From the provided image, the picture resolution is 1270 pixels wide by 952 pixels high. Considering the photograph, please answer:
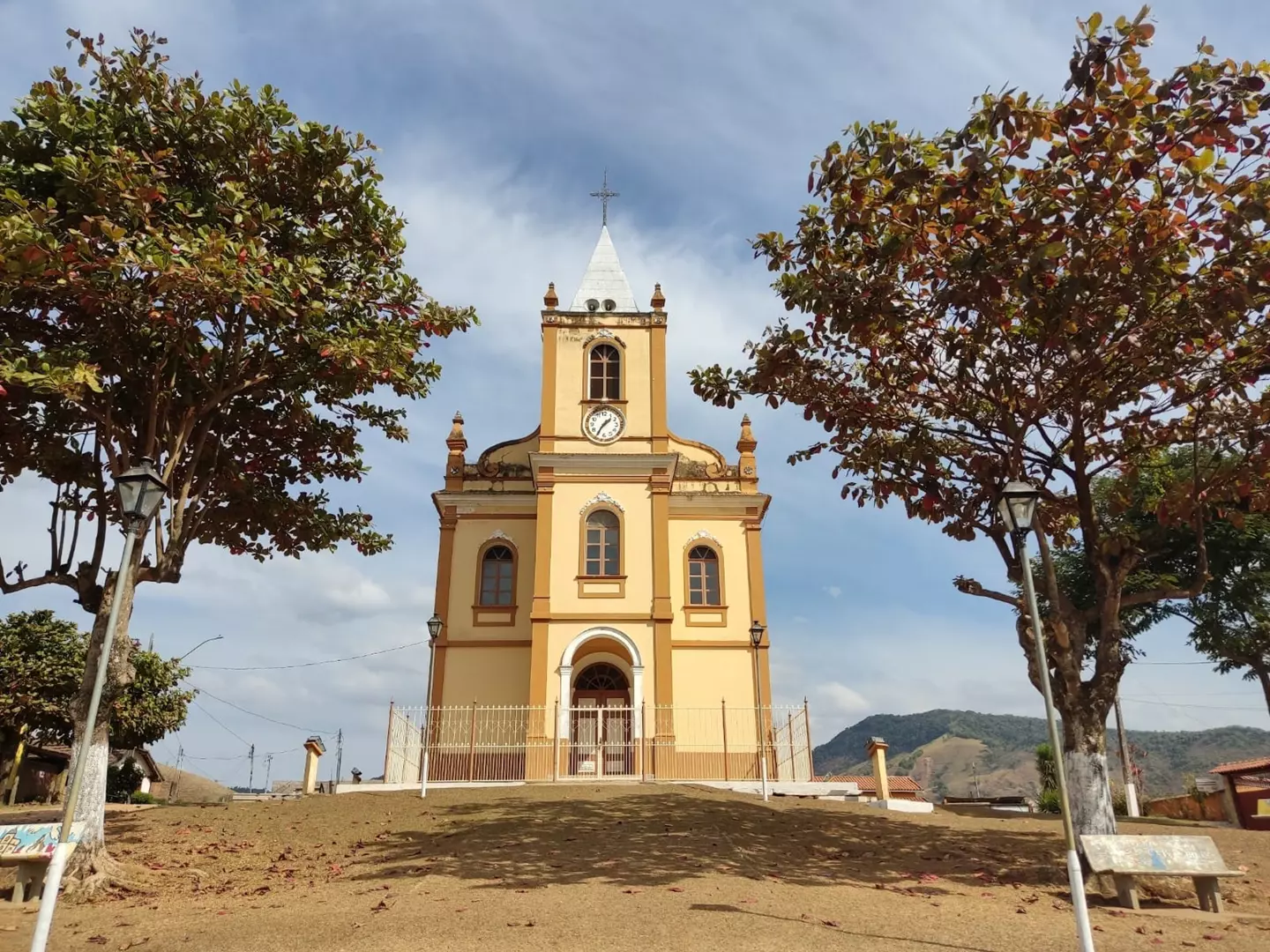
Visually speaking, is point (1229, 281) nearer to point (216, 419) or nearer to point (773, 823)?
point (773, 823)

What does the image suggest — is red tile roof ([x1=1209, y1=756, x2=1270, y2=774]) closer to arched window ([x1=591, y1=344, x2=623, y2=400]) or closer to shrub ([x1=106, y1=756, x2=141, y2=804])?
arched window ([x1=591, y1=344, x2=623, y2=400])

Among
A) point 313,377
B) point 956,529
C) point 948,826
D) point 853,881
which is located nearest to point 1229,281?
point 956,529

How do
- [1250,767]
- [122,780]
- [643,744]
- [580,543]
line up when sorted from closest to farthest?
[643,744], [1250,767], [580,543], [122,780]

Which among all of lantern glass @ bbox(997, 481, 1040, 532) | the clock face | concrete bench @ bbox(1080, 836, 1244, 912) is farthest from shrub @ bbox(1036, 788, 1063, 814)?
lantern glass @ bbox(997, 481, 1040, 532)

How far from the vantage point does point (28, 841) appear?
26.1ft

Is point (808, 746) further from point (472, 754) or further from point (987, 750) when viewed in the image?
point (987, 750)

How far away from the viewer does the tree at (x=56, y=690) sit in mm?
21312

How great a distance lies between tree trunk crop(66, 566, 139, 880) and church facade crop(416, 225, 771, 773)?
9950mm

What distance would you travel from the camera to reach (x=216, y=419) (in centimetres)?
1130

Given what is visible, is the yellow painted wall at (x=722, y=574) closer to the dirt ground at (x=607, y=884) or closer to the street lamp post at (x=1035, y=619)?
the dirt ground at (x=607, y=884)

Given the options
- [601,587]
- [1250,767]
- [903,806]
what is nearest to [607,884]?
[903,806]

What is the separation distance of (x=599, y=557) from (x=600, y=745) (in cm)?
458

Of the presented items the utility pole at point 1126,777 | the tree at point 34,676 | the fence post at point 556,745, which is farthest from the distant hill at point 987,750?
the tree at point 34,676

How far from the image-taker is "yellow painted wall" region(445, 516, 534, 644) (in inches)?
853
